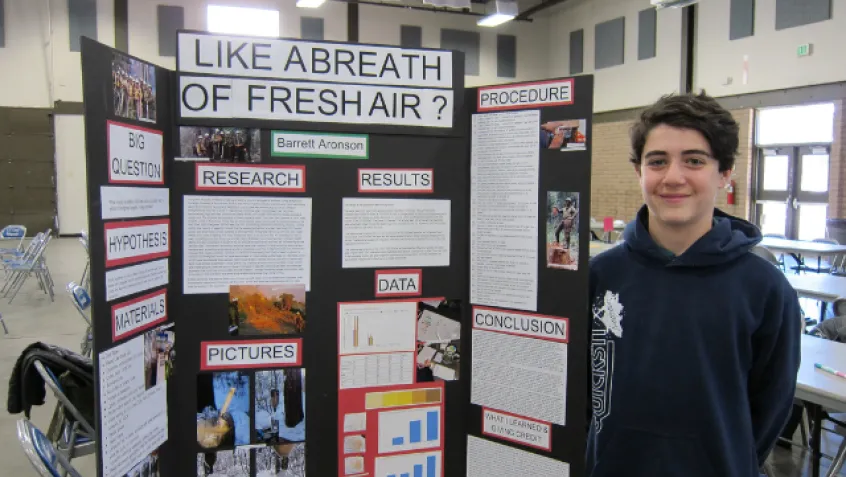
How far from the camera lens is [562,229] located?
1.99 meters

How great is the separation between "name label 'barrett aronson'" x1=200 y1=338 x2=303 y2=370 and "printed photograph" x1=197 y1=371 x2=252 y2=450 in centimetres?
4

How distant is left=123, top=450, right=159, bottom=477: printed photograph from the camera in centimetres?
175

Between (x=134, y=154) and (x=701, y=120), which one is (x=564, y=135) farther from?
(x=134, y=154)

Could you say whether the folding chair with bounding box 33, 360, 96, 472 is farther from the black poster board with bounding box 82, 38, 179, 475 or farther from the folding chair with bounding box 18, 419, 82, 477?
the black poster board with bounding box 82, 38, 179, 475

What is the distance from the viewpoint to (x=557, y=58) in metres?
15.4

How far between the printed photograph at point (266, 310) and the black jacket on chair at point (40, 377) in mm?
952

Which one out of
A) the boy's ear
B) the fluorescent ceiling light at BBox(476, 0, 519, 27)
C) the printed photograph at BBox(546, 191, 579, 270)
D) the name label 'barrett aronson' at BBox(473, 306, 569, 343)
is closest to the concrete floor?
the name label 'barrett aronson' at BBox(473, 306, 569, 343)

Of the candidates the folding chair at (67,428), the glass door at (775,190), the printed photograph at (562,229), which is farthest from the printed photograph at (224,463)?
the glass door at (775,190)

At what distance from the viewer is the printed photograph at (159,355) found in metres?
1.80

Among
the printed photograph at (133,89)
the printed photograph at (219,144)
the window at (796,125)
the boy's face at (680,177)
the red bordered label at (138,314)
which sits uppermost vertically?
the window at (796,125)

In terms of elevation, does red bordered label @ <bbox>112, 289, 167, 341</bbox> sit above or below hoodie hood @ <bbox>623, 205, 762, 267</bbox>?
below

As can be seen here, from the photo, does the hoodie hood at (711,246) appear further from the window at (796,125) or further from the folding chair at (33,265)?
the window at (796,125)

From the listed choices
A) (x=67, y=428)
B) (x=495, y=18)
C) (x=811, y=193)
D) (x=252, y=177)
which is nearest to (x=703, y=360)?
(x=252, y=177)

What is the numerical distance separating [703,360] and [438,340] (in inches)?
36.2
